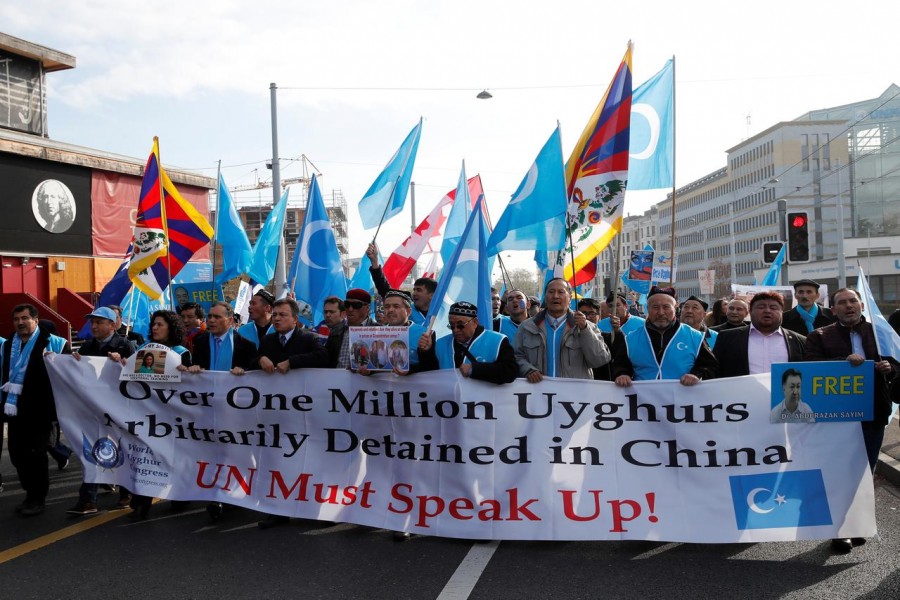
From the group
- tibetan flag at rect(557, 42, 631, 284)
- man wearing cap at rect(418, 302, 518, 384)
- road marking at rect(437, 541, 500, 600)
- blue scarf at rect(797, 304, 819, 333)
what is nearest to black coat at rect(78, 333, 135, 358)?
man wearing cap at rect(418, 302, 518, 384)

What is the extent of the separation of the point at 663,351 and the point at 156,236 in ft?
19.5

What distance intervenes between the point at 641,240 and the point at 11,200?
132 m

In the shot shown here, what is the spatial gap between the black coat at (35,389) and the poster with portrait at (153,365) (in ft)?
2.31

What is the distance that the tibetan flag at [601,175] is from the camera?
723cm

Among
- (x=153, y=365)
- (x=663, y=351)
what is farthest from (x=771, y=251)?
(x=153, y=365)

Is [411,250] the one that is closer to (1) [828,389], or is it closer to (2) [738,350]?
(2) [738,350]

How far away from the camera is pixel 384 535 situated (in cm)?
576

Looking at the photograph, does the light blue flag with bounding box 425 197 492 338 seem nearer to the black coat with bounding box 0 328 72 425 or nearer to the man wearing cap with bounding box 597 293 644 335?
the man wearing cap with bounding box 597 293 644 335

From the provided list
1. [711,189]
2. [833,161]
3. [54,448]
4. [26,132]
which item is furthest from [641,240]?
[54,448]

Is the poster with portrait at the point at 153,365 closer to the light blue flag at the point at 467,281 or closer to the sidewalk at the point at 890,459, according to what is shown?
the light blue flag at the point at 467,281

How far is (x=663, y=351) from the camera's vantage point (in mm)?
5918

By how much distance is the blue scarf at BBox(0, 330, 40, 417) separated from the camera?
6.48 m

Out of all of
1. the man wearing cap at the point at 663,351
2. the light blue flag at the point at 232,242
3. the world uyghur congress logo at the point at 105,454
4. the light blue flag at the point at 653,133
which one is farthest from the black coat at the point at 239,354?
the light blue flag at the point at 232,242

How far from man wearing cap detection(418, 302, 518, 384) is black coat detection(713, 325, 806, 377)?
5.15 ft
